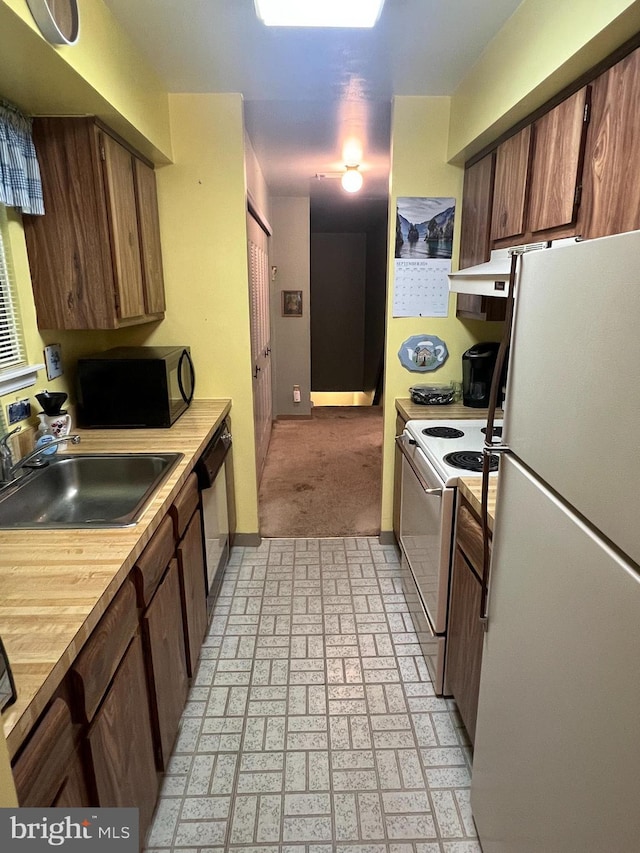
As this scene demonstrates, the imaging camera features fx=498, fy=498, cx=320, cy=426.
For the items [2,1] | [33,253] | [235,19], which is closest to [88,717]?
[2,1]

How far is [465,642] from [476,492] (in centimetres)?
51

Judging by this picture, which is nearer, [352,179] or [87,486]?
[87,486]

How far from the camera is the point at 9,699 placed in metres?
0.76

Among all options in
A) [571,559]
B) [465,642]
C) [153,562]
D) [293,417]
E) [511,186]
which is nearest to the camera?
[571,559]

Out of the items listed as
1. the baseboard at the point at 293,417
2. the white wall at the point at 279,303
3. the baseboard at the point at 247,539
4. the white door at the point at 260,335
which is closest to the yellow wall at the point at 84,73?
the white door at the point at 260,335

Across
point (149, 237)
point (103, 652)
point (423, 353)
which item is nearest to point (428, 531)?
point (423, 353)

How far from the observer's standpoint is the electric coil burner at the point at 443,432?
2230 mm

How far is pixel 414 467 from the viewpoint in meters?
2.26

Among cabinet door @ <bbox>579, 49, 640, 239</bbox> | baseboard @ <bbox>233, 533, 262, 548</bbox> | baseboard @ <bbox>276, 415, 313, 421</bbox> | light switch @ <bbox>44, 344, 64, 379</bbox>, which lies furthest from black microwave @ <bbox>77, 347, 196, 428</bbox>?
baseboard @ <bbox>276, 415, 313, 421</bbox>

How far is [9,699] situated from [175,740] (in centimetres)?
120

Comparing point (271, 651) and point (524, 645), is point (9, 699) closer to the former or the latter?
point (524, 645)

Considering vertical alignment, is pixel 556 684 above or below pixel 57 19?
below

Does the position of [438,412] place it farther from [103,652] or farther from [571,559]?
[103,652]

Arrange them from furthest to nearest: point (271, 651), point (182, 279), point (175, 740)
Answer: point (182, 279)
point (271, 651)
point (175, 740)
